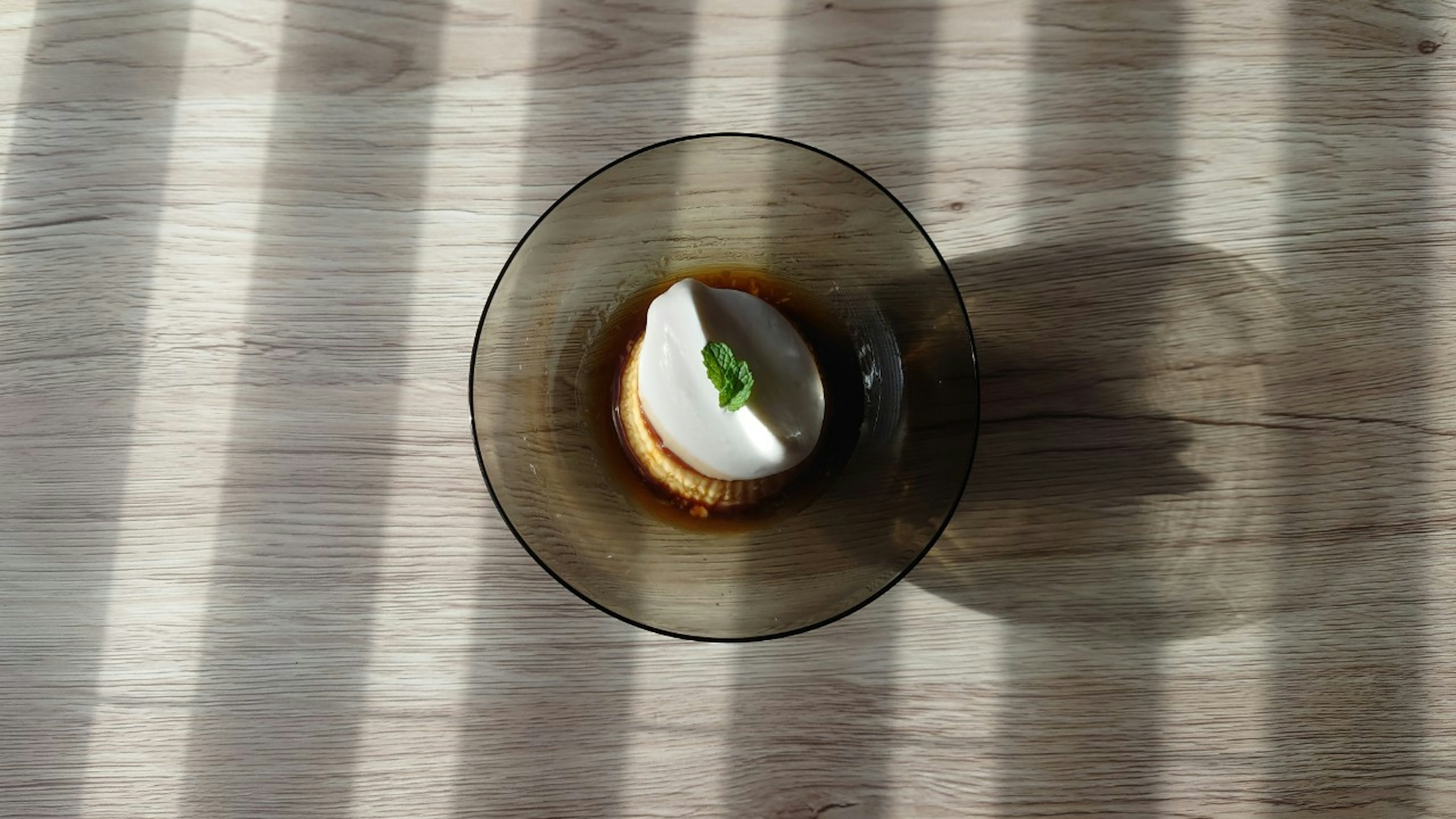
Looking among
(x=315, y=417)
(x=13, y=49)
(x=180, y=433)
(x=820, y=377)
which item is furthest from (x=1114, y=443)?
(x=13, y=49)

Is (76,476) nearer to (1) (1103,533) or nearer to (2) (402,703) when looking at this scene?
(2) (402,703)

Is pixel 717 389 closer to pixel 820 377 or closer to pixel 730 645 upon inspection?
pixel 820 377

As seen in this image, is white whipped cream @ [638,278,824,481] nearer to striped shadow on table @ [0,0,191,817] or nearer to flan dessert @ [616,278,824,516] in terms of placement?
flan dessert @ [616,278,824,516]

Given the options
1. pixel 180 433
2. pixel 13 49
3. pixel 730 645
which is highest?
pixel 13 49

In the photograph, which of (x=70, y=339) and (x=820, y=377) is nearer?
(x=820, y=377)

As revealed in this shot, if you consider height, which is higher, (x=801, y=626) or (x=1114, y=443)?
(x=1114, y=443)

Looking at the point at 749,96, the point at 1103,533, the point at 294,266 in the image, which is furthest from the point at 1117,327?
the point at 294,266
